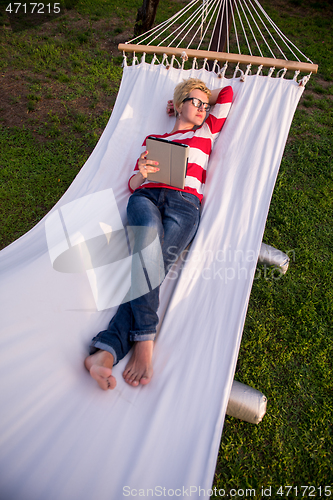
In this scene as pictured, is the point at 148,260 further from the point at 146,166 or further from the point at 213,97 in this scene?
the point at 213,97

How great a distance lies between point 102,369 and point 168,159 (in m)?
1.08

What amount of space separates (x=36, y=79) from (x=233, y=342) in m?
3.99

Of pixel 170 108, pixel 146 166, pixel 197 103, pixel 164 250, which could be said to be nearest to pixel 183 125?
pixel 197 103

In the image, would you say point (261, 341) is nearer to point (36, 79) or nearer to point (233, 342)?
point (233, 342)

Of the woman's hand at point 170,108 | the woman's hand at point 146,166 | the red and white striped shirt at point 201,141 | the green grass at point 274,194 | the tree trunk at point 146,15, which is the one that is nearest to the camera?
the green grass at point 274,194

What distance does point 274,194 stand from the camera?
2.65 metres

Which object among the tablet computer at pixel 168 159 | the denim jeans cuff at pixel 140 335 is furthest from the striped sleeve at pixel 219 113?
the denim jeans cuff at pixel 140 335

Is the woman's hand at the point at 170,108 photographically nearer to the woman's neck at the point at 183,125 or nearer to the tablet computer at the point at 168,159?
the woman's neck at the point at 183,125

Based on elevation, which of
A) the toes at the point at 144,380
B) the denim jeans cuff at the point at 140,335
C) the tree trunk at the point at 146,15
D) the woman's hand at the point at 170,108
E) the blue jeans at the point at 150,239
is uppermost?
the tree trunk at the point at 146,15

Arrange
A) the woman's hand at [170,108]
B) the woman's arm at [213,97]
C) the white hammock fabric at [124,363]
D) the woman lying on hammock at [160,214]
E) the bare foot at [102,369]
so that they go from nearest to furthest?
the white hammock fabric at [124,363] → the bare foot at [102,369] → the woman lying on hammock at [160,214] → the woman's arm at [213,97] → the woman's hand at [170,108]

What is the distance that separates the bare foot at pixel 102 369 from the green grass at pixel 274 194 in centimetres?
71

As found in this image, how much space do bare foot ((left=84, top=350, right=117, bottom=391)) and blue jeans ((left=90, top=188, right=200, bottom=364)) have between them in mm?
36

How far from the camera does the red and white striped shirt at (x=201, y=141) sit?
1826 millimetres

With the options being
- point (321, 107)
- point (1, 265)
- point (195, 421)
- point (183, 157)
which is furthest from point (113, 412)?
point (321, 107)
